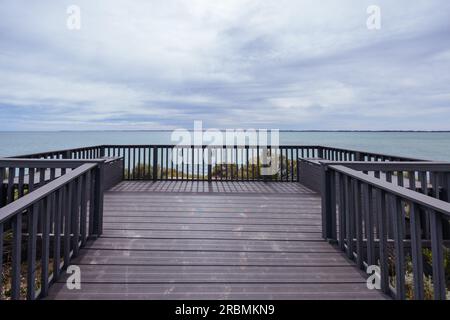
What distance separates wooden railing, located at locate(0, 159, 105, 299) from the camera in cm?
145

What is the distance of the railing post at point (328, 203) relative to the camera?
9.37 ft

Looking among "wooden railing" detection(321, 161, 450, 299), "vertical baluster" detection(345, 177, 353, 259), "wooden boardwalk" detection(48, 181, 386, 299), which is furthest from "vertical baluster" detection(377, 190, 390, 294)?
"vertical baluster" detection(345, 177, 353, 259)

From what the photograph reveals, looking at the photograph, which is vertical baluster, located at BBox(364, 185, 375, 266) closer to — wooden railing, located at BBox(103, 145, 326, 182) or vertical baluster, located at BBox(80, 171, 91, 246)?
vertical baluster, located at BBox(80, 171, 91, 246)

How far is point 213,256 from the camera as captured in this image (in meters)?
2.48

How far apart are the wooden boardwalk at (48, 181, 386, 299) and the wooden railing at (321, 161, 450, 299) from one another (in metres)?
0.21

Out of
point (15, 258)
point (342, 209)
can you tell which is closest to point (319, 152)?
point (342, 209)

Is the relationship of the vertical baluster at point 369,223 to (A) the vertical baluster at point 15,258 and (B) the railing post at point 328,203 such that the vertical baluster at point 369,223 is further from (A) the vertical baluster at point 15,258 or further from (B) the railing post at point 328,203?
(A) the vertical baluster at point 15,258

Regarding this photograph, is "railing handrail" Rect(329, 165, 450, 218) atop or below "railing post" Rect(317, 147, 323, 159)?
below

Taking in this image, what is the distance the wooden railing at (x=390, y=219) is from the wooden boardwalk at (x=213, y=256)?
213mm

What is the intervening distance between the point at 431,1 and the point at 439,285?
5921mm

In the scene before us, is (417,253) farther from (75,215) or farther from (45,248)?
(75,215)

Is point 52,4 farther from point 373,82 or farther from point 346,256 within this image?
point 373,82

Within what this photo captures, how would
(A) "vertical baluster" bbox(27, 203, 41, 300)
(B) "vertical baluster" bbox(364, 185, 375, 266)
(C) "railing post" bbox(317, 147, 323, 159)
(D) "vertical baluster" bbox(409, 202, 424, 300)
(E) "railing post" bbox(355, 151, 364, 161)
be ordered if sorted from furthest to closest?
(C) "railing post" bbox(317, 147, 323, 159)
(E) "railing post" bbox(355, 151, 364, 161)
(B) "vertical baluster" bbox(364, 185, 375, 266)
(A) "vertical baluster" bbox(27, 203, 41, 300)
(D) "vertical baluster" bbox(409, 202, 424, 300)

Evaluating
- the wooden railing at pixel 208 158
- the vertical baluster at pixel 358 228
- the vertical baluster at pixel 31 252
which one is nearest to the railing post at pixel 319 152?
the wooden railing at pixel 208 158
